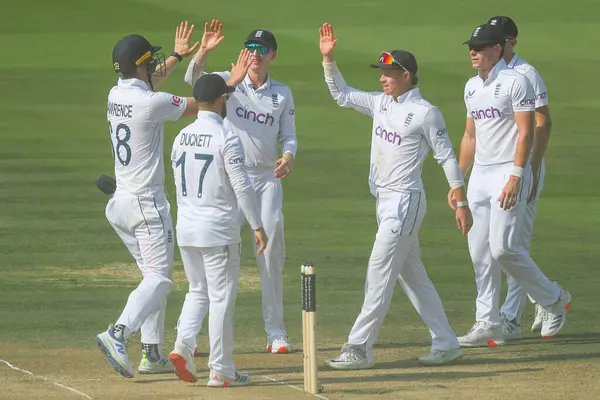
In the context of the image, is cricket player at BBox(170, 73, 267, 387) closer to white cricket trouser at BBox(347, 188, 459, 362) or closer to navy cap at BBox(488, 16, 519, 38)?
white cricket trouser at BBox(347, 188, 459, 362)

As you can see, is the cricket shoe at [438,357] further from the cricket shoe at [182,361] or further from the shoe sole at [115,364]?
the shoe sole at [115,364]

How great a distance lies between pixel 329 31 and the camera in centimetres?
1210

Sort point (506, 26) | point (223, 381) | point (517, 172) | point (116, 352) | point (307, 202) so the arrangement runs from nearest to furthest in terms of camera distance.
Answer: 1. point (116, 352)
2. point (223, 381)
3. point (517, 172)
4. point (506, 26)
5. point (307, 202)

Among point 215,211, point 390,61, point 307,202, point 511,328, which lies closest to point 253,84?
point 390,61

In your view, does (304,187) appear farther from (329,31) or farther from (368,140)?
(329,31)

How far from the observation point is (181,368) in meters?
10.2

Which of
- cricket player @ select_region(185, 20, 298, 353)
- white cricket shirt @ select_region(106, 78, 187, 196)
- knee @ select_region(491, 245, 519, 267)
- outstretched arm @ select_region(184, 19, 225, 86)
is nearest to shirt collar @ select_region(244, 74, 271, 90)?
cricket player @ select_region(185, 20, 298, 353)

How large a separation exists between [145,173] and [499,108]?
295cm

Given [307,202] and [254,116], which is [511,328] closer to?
[254,116]

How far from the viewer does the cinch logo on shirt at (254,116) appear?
39.8 feet

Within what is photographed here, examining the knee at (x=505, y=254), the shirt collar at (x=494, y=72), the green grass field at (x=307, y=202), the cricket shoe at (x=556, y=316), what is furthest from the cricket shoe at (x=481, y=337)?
the shirt collar at (x=494, y=72)

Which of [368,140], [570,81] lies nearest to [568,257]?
[368,140]

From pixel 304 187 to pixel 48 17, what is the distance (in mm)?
18934

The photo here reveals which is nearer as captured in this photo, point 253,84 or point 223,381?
point 223,381
